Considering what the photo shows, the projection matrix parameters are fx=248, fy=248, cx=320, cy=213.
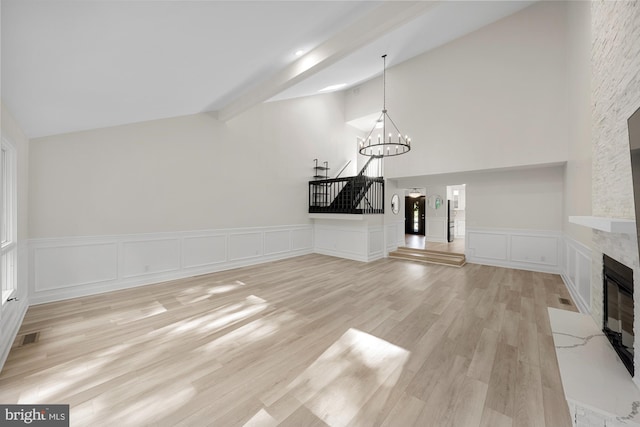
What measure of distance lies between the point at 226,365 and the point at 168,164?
13.6ft

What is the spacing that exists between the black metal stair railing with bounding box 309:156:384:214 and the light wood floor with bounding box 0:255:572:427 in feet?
9.97

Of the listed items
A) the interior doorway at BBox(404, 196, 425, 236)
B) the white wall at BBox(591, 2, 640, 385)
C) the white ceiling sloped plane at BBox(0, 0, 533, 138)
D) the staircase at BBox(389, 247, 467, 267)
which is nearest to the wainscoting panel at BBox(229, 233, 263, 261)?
the white ceiling sloped plane at BBox(0, 0, 533, 138)

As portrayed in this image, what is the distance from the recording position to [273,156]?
22.8 ft

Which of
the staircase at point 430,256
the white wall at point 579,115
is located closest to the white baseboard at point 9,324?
the white wall at point 579,115

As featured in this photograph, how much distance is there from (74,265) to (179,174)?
2.25m

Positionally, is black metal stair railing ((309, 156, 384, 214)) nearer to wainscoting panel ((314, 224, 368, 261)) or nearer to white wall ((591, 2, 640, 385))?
wainscoting panel ((314, 224, 368, 261))

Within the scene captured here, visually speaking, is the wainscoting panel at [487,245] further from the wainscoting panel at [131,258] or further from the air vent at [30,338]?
the air vent at [30,338]

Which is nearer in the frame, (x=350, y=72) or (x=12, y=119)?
(x=12, y=119)

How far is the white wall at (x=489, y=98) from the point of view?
5.06m

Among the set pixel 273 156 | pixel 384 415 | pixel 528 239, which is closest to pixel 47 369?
pixel 384 415

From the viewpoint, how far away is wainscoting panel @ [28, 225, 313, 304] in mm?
3807

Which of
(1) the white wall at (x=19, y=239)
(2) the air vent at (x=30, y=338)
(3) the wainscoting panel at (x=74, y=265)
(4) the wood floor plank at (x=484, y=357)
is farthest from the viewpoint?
(3) the wainscoting panel at (x=74, y=265)

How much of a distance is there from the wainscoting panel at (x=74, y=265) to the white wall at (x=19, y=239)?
8.2 inches

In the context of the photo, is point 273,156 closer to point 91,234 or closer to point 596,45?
point 91,234
